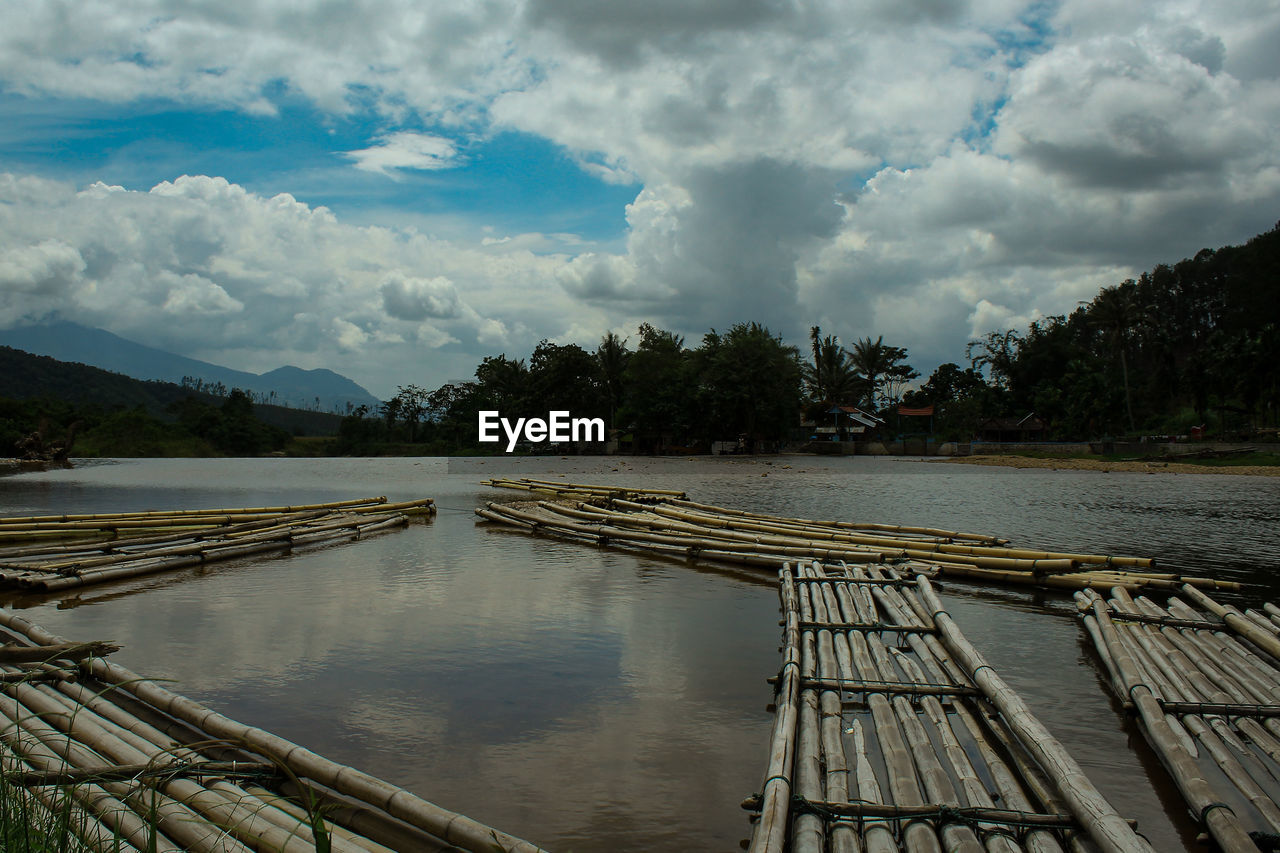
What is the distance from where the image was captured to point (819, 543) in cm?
1127

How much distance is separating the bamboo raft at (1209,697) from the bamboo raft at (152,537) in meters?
10.7

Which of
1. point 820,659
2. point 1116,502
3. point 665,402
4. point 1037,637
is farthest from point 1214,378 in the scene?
point 820,659

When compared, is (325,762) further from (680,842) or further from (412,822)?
(680,842)

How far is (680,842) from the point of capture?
3.95 m

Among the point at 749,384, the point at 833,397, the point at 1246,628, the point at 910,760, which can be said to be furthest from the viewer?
the point at 833,397

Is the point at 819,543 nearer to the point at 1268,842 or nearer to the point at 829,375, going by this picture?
the point at 1268,842

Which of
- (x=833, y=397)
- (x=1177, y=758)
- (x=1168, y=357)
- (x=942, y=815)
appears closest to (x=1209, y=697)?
(x=1177, y=758)

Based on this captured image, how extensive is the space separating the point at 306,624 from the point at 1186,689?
7487 millimetres

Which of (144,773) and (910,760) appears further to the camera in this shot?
(910,760)

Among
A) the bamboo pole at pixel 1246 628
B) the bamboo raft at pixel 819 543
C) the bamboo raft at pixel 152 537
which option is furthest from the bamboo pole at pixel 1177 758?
the bamboo raft at pixel 152 537

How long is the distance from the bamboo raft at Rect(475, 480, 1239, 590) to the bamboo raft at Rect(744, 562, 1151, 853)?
11.3 feet

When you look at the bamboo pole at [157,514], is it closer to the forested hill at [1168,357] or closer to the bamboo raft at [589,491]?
the bamboo raft at [589,491]

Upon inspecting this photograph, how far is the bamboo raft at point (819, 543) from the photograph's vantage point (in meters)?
9.41

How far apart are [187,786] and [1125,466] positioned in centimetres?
4281
